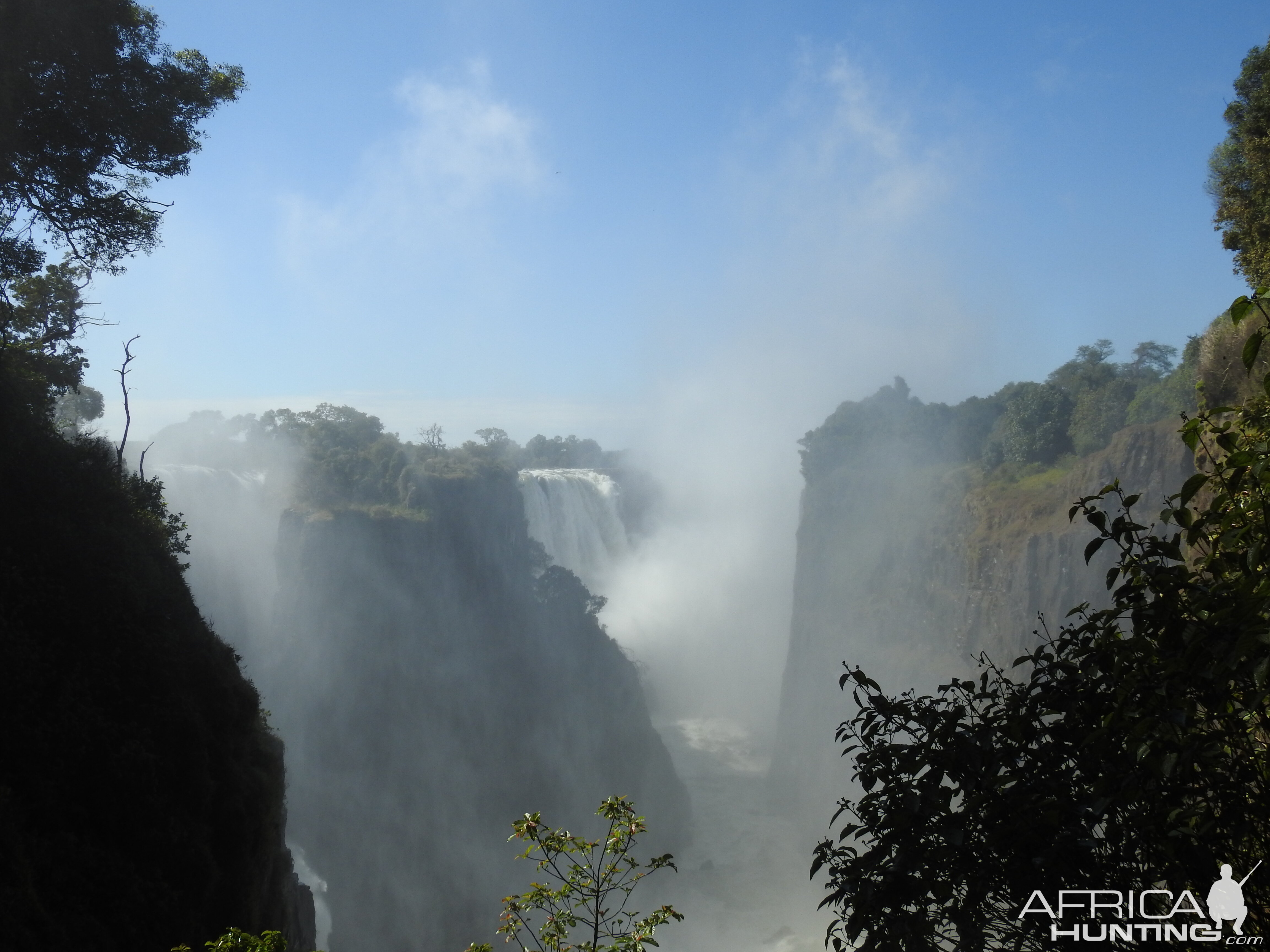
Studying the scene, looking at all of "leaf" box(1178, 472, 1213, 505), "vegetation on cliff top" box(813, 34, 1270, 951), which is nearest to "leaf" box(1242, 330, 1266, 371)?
"vegetation on cliff top" box(813, 34, 1270, 951)

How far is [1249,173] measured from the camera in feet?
39.6

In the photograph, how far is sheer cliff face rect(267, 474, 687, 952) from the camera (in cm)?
2286

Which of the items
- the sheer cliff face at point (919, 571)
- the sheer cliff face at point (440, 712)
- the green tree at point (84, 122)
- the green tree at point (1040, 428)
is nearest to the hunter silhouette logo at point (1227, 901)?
the green tree at point (84, 122)

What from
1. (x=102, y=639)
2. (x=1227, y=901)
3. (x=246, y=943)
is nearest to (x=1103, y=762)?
(x=1227, y=901)

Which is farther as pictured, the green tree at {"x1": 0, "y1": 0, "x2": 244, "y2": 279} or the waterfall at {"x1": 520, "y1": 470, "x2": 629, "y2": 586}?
the waterfall at {"x1": 520, "y1": 470, "x2": 629, "y2": 586}

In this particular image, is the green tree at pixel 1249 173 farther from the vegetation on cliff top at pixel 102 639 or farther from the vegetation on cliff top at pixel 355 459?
the vegetation on cliff top at pixel 355 459

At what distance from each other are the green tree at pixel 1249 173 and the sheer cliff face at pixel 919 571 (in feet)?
39.7

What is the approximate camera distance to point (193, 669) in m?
8.39

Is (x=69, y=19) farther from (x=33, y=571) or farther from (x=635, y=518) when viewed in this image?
(x=635, y=518)

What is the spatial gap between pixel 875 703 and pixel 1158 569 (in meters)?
1.00

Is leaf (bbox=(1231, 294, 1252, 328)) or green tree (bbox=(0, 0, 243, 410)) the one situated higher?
green tree (bbox=(0, 0, 243, 410))

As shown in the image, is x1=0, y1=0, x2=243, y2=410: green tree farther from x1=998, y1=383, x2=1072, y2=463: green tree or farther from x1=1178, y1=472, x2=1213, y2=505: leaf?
x1=998, y1=383, x2=1072, y2=463: green tree

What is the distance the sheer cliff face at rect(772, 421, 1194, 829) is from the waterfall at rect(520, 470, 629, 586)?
43.1ft

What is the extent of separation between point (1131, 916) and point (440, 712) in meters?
27.8
